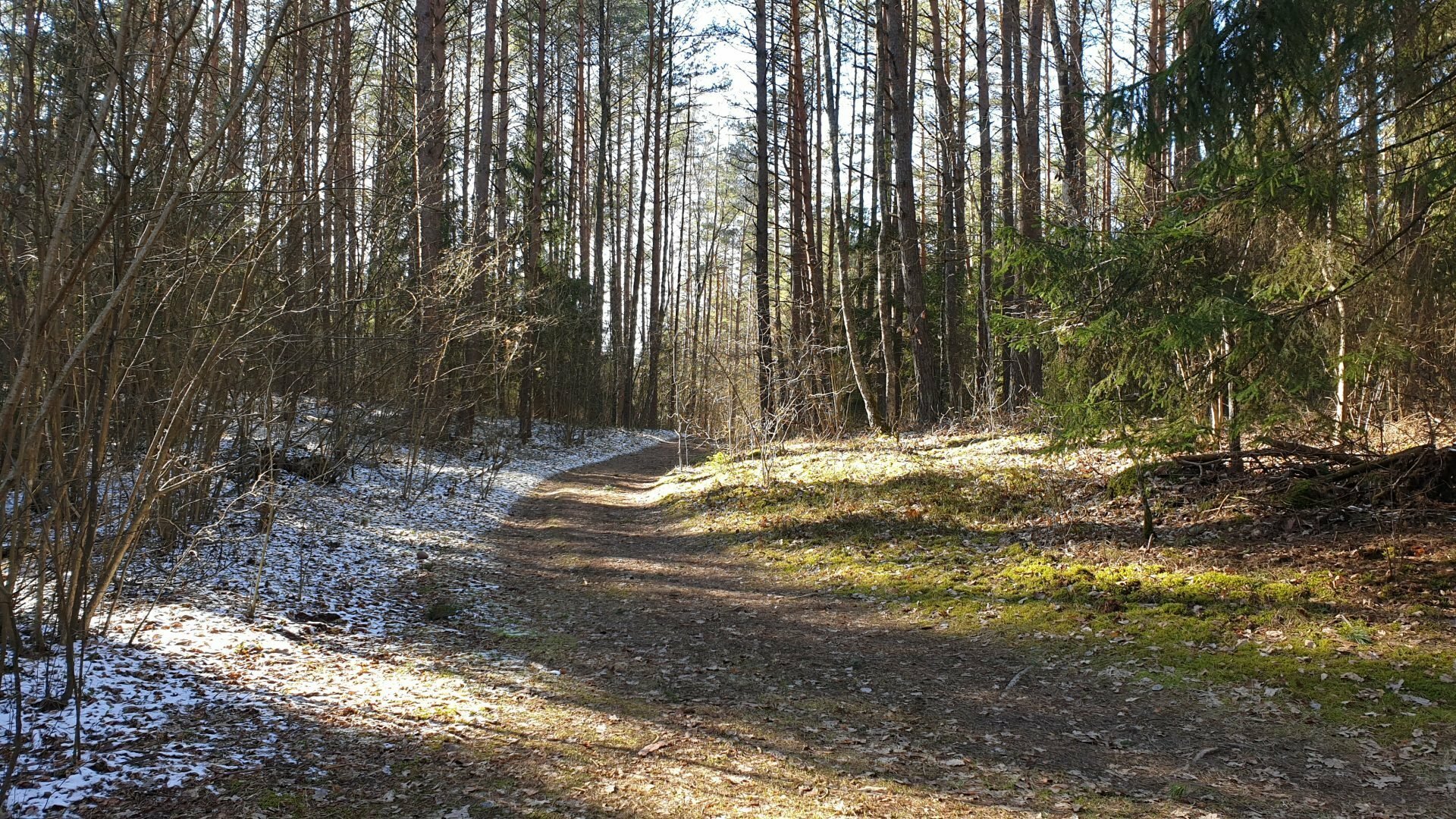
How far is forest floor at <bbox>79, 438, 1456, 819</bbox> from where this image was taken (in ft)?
11.3

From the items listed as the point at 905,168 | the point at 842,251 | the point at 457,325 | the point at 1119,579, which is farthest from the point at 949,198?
the point at 1119,579

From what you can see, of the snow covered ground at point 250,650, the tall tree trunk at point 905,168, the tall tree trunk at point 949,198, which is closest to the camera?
the snow covered ground at point 250,650

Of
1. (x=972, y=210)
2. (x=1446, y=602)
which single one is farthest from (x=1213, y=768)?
(x=972, y=210)

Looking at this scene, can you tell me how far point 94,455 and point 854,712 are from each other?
13.3 feet

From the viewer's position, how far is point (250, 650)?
16.0ft

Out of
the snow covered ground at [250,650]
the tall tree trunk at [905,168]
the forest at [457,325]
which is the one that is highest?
the tall tree trunk at [905,168]

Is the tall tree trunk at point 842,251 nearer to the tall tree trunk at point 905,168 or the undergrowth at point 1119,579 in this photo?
the tall tree trunk at point 905,168

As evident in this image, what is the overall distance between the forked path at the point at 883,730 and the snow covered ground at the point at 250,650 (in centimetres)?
99

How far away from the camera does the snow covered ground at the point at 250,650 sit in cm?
342

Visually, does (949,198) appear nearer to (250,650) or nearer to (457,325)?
(457,325)

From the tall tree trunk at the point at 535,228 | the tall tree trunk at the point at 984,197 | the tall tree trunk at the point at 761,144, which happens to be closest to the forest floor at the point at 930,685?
the tall tree trunk at the point at 984,197

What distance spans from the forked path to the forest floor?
18 mm

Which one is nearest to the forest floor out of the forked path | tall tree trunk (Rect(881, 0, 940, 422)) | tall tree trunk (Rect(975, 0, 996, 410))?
the forked path

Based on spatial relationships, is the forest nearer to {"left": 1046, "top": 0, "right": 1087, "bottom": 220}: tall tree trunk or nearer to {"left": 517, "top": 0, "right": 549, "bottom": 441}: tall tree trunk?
{"left": 1046, "top": 0, "right": 1087, "bottom": 220}: tall tree trunk
